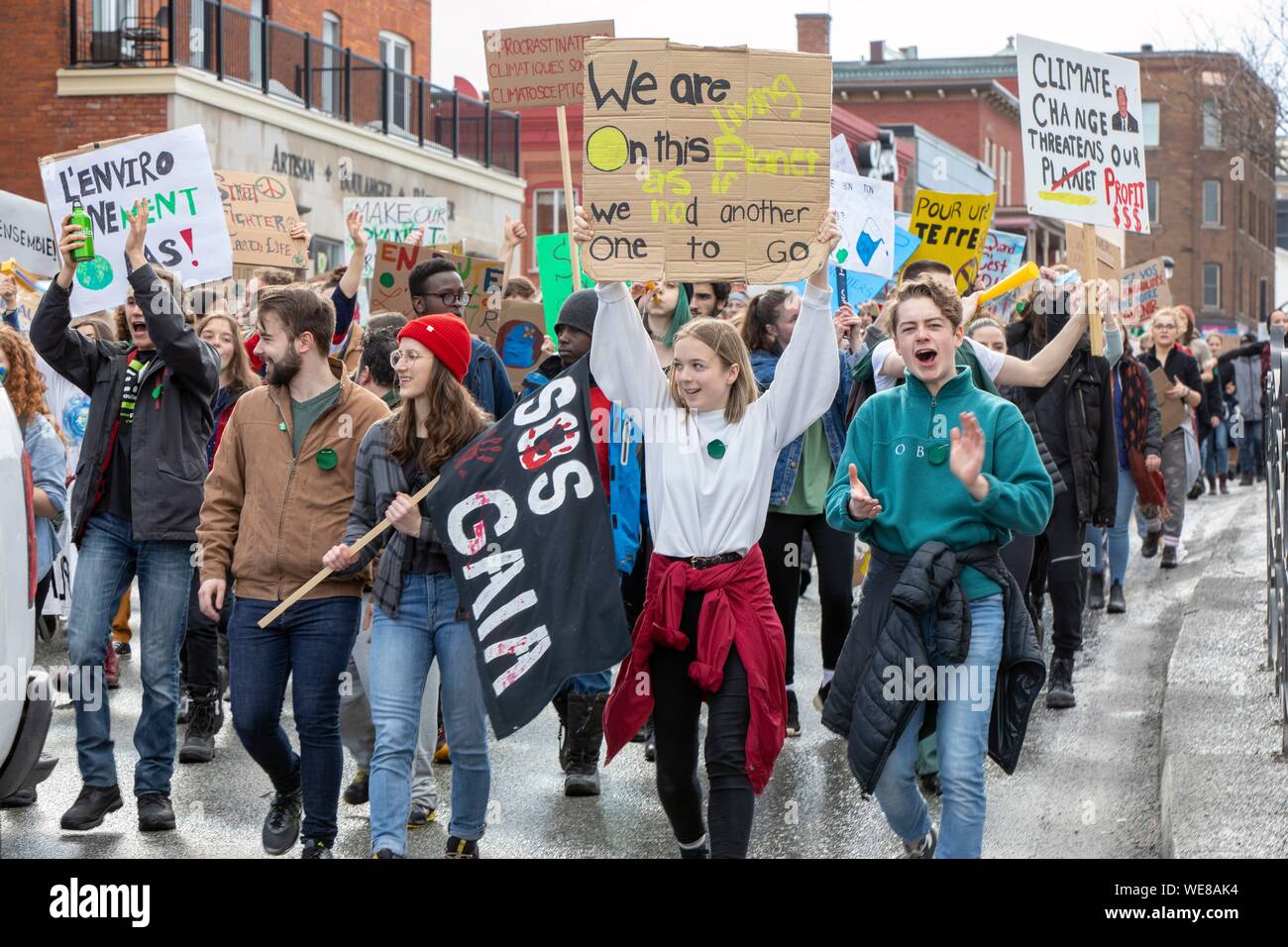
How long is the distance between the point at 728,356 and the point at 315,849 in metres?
2.19

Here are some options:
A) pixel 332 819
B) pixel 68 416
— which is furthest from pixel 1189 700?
pixel 68 416

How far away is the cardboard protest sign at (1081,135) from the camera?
8.95m

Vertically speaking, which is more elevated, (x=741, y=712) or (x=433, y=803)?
(x=741, y=712)

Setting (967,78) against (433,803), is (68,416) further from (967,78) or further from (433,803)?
(967,78)

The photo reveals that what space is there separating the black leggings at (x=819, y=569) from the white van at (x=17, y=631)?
13.7ft

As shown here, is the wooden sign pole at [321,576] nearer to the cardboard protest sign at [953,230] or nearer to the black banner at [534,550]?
the black banner at [534,550]

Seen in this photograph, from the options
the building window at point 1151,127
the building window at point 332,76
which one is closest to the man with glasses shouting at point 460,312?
the building window at point 332,76

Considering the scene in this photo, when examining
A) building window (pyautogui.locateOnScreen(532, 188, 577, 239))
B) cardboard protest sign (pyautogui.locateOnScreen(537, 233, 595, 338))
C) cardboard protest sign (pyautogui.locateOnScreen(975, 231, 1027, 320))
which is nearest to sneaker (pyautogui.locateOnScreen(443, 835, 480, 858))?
cardboard protest sign (pyautogui.locateOnScreen(537, 233, 595, 338))

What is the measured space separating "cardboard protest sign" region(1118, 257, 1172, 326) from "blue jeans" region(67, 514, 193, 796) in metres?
12.0

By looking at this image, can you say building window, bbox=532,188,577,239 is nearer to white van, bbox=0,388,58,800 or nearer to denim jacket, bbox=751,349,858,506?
denim jacket, bbox=751,349,858,506

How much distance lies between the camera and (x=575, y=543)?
6281mm

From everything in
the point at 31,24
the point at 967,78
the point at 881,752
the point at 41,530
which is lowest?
the point at 881,752

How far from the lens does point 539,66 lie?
1007 cm

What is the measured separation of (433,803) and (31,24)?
1998 centimetres
